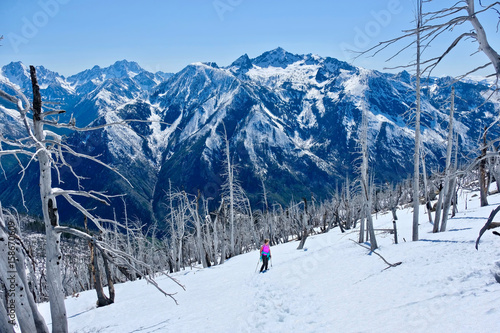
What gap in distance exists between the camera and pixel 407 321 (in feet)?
21.0

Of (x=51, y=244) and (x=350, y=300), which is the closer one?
(x=51, y=244)

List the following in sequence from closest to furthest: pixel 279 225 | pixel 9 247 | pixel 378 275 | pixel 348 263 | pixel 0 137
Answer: pixel 0 137 < pixel 9 247 < pixel 378 275 < pixel 348 263 < pixel 279 225

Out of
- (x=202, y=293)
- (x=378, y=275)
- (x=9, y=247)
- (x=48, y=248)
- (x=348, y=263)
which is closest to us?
(x=9, y=247)

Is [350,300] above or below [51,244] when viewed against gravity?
below

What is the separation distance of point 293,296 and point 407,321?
5529mm

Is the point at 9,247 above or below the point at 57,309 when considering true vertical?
above

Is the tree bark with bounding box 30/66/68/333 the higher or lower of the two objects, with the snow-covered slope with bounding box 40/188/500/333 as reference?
higher

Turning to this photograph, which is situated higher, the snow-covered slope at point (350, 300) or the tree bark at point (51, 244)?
the tree bark at point (51, 244)

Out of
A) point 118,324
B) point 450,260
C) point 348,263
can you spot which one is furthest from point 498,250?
point 118,324

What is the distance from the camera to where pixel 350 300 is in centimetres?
909

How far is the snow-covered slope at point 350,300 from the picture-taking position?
21.0ft

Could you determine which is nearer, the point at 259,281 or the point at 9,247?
the point at 9,247

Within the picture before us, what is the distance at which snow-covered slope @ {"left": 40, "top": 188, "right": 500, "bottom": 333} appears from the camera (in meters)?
6.40

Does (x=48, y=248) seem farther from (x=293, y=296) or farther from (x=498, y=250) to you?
(x=498, y=250)
